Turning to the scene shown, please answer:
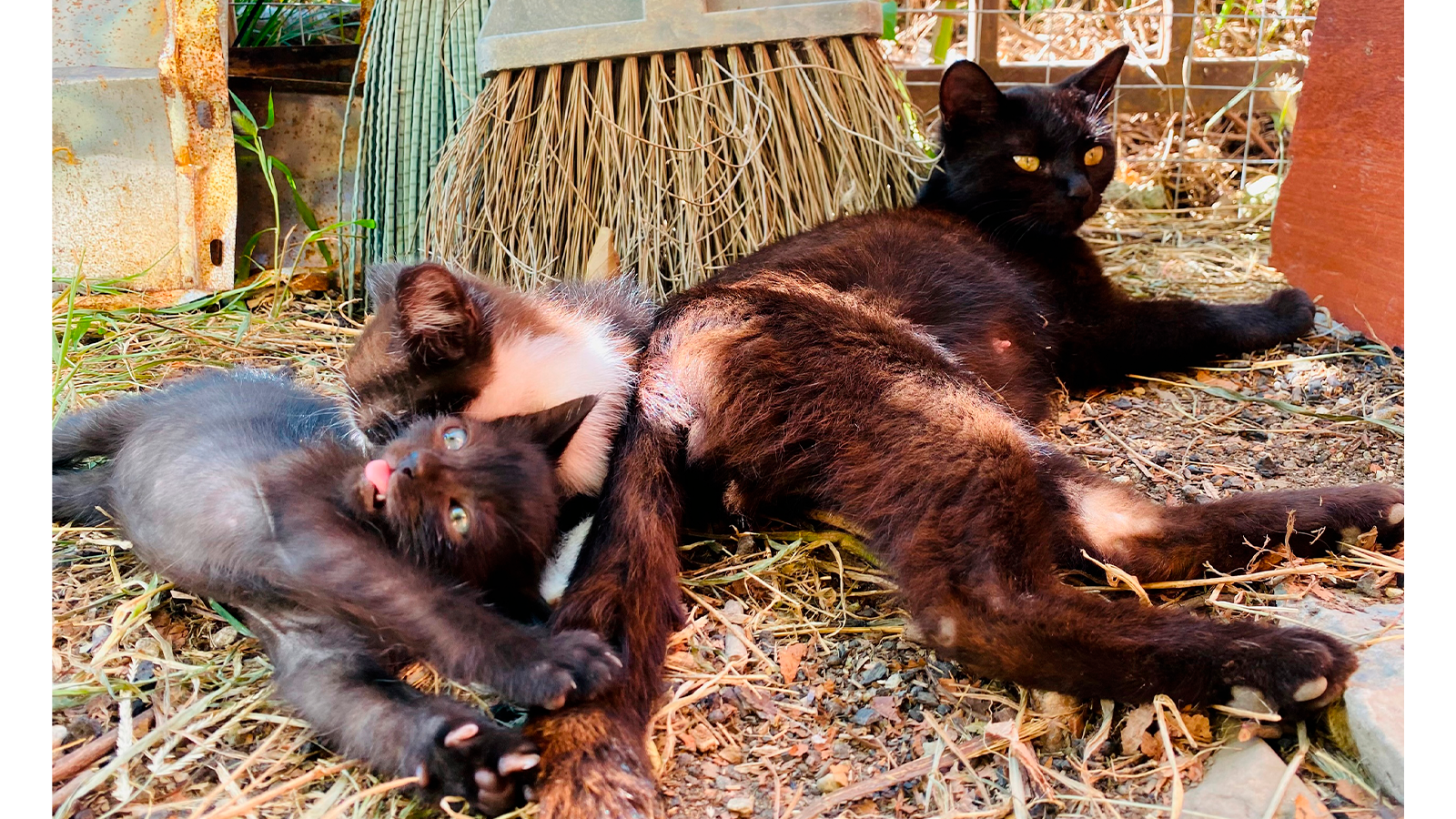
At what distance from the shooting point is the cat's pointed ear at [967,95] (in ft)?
10.7

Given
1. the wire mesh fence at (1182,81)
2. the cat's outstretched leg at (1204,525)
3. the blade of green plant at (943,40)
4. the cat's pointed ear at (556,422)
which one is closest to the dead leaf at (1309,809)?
the cat's outstretched leg at (1204,525)

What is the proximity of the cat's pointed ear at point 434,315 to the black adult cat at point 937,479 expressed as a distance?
0.44 meters

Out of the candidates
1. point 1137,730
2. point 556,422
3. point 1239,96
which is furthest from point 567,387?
point 1239,96

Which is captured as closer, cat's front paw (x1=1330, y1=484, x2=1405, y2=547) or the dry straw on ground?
the dry straw on ground

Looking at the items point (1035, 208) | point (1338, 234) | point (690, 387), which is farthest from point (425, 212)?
point (1338, 234)

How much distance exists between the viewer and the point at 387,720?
1720 mm

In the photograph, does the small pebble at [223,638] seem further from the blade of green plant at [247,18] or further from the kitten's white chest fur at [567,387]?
the blade of green plant at [247,18]

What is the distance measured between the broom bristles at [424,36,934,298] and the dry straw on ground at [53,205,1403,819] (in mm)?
1204

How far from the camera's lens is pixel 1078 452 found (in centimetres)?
281

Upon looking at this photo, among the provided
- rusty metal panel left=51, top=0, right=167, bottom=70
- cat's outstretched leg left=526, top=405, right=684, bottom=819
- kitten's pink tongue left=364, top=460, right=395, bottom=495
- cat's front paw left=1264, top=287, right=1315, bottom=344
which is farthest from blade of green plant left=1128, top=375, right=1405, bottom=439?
rusty metal panel left=51, top=0, right=167, bottom=70

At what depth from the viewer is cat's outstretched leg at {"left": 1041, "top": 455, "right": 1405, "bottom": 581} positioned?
2.18 metres

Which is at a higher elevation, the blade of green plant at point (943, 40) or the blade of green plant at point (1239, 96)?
the blade of green plant at point (943, 40)

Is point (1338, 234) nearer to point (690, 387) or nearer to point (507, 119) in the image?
point (690, 387)

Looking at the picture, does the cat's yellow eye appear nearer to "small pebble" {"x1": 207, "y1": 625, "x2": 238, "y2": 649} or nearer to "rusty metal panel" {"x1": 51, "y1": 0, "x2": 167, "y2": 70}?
"small pebble" {"x1": 207, "y1": 625, "x2": 238, "y2": 649}
